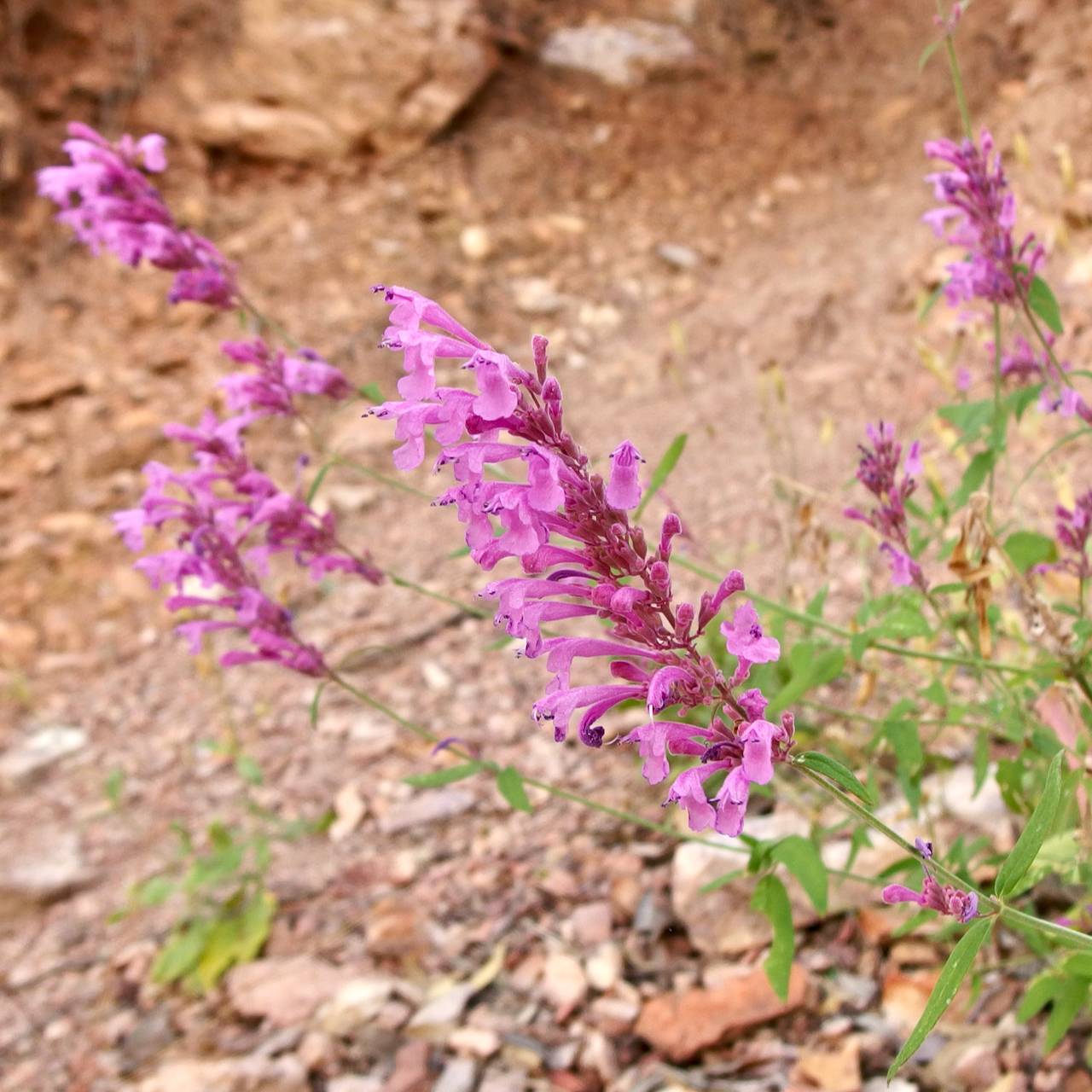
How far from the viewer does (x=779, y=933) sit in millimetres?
1926

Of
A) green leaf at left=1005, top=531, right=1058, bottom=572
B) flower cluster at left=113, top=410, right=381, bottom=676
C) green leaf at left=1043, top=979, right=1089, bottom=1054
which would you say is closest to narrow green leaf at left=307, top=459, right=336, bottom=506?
flower cluster at left=113, top=410, right=381, bottom=676

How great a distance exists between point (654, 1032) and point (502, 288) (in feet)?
16.4

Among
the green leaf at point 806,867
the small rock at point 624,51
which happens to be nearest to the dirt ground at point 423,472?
the small rock at point 624,51

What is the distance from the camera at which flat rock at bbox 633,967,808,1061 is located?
8.27ft

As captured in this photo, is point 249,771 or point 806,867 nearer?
point 806,867

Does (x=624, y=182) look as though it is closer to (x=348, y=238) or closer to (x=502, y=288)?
(x=502, y=288)

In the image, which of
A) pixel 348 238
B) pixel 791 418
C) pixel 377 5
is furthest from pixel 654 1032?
pixel 377 5

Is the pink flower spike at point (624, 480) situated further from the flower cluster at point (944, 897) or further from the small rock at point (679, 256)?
the small rock at point (679, 256)

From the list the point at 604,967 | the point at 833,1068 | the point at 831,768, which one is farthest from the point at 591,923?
the point at 831,768

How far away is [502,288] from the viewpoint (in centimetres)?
676

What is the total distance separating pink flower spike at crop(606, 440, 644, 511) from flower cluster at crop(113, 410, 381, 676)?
4.41 feet

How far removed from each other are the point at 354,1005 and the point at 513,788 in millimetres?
1052

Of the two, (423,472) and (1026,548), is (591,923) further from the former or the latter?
(423,472)

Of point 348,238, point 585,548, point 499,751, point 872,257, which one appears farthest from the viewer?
point 348,238
